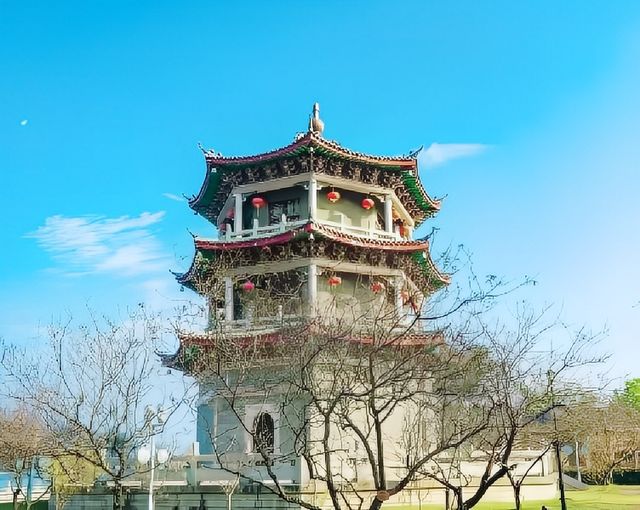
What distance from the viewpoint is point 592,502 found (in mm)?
24000

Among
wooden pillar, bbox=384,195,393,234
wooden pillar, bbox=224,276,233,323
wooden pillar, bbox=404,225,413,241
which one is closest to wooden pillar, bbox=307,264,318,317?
wooden pillar, bbox=224,276,233,323

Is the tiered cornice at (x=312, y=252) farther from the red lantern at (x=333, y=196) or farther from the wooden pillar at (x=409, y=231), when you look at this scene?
the wooden pillar at (x=409, y=231)

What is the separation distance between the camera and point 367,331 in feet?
37.4

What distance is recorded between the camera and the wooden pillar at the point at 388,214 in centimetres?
2622

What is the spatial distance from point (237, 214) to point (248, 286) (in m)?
3.12

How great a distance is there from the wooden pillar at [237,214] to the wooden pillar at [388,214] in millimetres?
5434

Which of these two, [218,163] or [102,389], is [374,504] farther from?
[218,163]

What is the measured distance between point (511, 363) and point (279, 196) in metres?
15.4

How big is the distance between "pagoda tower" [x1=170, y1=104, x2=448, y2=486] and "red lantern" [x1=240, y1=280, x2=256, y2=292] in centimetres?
3

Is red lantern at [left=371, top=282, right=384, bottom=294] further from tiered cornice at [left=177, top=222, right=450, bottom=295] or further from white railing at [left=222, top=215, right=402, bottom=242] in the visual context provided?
white railing at [left=222, top=215, right=402, bottom=242]

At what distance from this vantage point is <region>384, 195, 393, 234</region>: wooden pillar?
26219 millimetres

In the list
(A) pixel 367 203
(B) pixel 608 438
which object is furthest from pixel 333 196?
(B) pixel 608 438

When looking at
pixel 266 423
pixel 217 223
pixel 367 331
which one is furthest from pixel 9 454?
pixel 367 331

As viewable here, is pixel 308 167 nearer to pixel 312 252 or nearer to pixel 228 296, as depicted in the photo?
pixel 312 252
